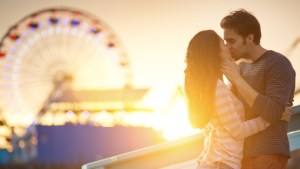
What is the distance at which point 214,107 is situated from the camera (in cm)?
291

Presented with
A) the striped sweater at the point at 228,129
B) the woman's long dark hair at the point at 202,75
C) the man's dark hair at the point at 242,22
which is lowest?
the striped sweater at the point at 228,129

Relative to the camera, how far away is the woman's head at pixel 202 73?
2.93m

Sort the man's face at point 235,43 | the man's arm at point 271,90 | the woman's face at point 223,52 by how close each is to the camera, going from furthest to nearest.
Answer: the man's face at point 235,43, the woman's face at point 223,52, the man's arm at point 271,90

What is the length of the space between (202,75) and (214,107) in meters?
0.18

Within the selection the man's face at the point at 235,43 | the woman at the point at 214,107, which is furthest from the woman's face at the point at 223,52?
the man's face at the point at 235,43

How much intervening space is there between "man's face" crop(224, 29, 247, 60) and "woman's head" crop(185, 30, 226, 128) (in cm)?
11

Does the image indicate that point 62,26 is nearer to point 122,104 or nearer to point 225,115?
point 122,104

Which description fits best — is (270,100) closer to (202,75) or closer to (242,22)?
(202,75)

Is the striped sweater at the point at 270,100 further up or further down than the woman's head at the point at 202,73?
further down

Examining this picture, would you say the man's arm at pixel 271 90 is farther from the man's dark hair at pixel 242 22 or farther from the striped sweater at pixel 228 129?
the man's dark hair at pixel 242 22

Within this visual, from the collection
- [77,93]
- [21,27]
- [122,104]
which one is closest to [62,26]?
[21,27]

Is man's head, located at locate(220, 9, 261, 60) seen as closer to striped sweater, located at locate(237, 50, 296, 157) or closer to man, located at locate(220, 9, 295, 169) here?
man, located at locate(220, 9, 295, 169)

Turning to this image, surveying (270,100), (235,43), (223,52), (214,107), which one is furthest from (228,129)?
(235,43)

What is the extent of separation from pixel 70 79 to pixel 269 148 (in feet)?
121
